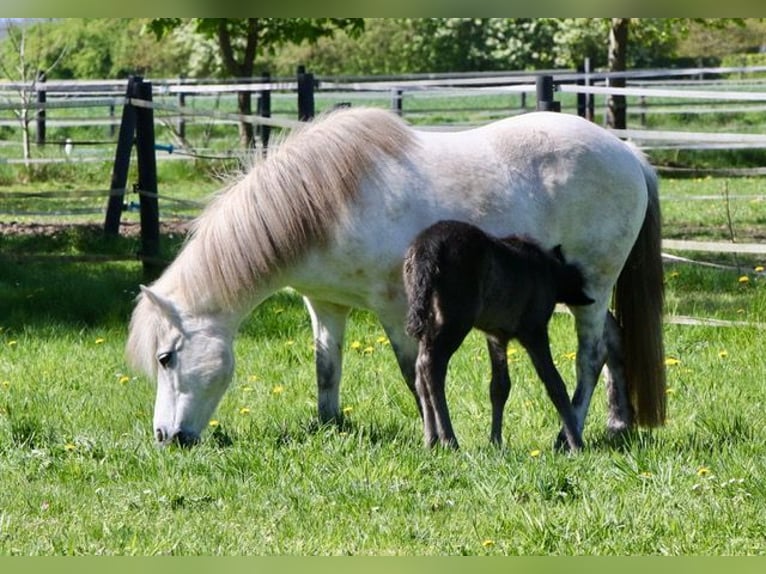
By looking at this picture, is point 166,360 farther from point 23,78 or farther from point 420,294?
point 23,78

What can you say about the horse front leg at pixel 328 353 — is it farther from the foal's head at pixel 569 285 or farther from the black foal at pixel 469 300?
the foal's head at pixel 569 285

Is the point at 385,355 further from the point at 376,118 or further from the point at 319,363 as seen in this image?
the point at 376,118

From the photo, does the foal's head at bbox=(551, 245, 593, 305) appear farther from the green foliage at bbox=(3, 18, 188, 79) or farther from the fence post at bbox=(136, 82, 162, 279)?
the green foliage at bbox=(3, 18, 188, 79)

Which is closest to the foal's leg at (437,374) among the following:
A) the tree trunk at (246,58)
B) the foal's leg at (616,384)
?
the foal's leg at (616,384)

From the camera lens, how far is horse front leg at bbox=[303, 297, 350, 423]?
19.7ft

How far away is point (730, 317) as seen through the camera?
8203mm

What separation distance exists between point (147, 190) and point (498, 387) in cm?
552

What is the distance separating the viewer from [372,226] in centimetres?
545

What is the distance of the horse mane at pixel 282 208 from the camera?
5430 mm

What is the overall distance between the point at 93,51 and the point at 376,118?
34.0 meters

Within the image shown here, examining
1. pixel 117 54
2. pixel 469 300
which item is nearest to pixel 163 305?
pixel 469 300

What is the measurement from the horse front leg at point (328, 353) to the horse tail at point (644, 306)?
1.43 meters

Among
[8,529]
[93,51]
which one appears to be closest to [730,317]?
[8,529]

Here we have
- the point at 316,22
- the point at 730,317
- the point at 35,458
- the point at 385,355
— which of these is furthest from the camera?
the point at 316,22
